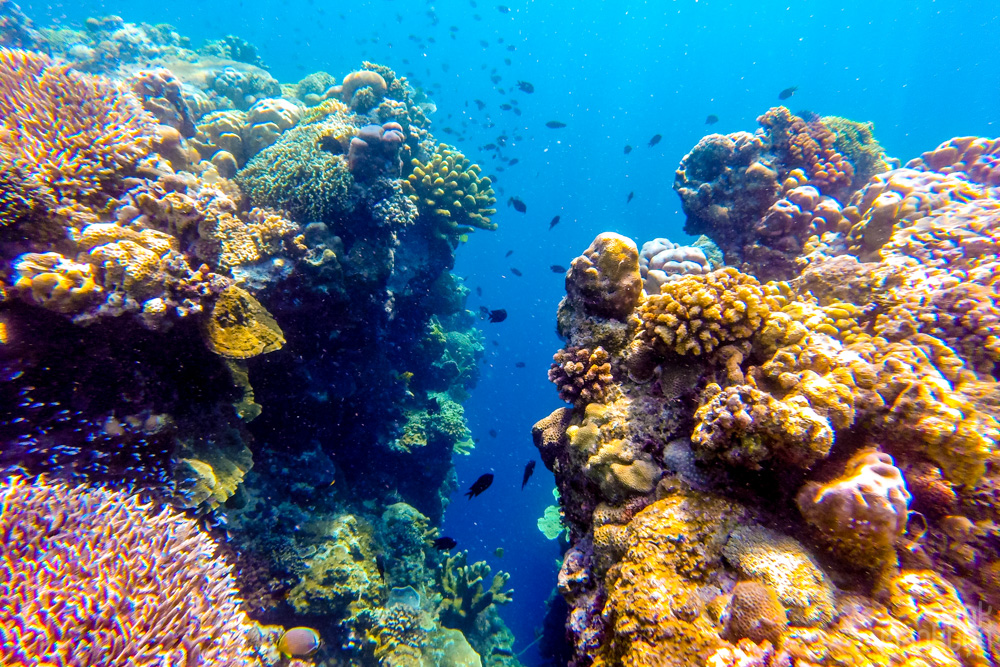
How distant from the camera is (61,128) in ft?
16.9

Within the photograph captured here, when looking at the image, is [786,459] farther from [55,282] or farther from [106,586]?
[55,282]

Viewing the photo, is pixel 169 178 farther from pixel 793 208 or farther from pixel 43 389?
pixel 793 208

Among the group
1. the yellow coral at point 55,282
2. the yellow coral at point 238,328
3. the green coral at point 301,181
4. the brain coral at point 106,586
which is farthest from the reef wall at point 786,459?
the yellow coral at point 55,282

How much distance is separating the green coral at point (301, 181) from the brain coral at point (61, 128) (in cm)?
157

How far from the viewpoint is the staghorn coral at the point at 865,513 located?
225 cm

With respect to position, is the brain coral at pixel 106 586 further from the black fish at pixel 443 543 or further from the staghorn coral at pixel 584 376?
the staghorn coral at pixel 584 376

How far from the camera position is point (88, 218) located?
190 inches

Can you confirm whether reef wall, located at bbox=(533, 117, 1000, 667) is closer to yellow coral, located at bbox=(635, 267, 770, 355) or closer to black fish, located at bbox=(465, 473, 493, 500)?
yellow coral, located at bbox=(635, 267, 770, 355)

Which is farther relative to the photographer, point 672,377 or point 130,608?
point 672,377

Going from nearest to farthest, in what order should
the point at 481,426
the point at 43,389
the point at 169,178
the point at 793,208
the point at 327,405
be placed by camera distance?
the point at 43,389
the point at 169,178
the point at 793,208
the point at 327,405
the point at 481,426

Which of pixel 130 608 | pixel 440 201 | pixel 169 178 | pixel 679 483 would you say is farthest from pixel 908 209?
pixel 169 178

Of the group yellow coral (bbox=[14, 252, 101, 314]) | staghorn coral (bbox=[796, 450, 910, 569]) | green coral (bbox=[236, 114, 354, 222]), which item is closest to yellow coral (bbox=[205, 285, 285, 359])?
yellow coral (bbox=[14, 252, 101, 314])

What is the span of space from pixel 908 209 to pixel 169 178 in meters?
10.7

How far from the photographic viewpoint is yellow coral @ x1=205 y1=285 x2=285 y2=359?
200 inches
